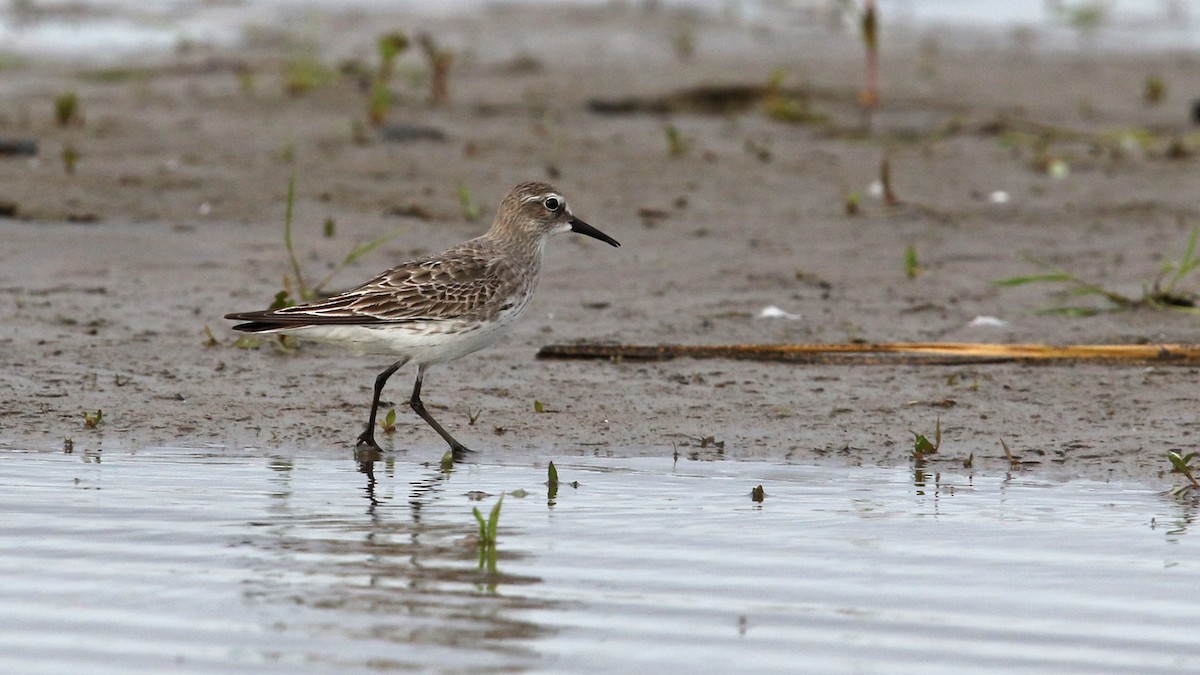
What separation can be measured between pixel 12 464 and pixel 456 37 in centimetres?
1564

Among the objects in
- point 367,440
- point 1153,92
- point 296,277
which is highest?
point 1153,92

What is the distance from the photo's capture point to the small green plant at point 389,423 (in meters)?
7.70

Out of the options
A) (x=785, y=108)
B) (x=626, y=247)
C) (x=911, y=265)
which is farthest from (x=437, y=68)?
(x=911, y=265)

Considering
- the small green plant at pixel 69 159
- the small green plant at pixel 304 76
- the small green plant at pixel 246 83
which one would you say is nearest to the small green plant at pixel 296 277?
Answer: the small green plant at pixel 69 159

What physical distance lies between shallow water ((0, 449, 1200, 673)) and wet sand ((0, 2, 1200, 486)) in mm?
622

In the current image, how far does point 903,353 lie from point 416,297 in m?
2.53

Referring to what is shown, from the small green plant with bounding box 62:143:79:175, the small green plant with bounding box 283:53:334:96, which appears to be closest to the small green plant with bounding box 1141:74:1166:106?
the small green plant with bounding box 283:53:334:96

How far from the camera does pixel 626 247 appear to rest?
11266 mm

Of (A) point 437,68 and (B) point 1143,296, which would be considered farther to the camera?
(A) point 437,68

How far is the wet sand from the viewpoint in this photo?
7.93 meters

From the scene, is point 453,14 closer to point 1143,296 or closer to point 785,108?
point 785,108

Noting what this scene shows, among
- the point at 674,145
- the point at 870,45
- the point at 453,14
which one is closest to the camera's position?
the point at 674,145

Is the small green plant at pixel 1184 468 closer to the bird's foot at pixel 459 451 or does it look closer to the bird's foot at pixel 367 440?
the bird's foot at pixel 459 451

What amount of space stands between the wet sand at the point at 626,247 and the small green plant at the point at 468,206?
10 centimetres
